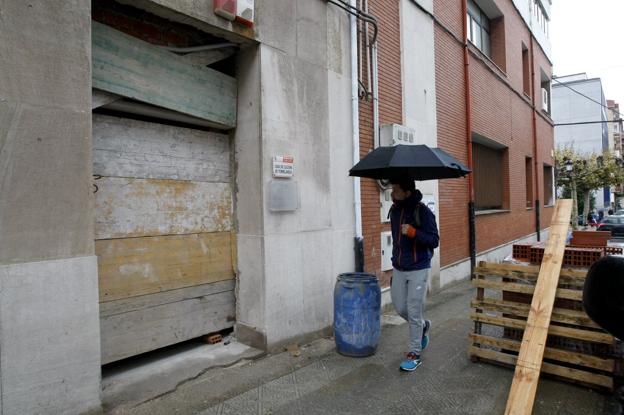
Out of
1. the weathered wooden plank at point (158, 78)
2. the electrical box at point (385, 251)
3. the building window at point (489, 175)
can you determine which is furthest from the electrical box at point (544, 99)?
the weathered wooden plank at point (158, 78)

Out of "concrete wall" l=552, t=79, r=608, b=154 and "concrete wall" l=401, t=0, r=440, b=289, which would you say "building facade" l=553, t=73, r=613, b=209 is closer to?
"concrete wall" l=552, t=79, r=608, b=154

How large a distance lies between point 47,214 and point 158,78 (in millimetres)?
1730

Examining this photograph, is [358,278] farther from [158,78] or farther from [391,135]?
[158,78]

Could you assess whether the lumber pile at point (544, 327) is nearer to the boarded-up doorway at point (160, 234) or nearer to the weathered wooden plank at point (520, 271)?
the weathered wooden plank at point (520, 271)

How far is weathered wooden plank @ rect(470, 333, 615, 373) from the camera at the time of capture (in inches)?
145

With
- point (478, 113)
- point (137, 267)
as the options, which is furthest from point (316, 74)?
point (478, 113)

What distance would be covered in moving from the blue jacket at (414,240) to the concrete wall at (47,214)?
284 centimetres

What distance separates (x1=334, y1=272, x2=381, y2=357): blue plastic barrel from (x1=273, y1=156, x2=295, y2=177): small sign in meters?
1.37

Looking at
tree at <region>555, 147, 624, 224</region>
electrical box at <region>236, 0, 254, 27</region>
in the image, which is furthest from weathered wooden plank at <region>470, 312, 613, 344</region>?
tree at <region>555, 147, 624, 224</region>

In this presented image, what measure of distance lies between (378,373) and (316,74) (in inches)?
141

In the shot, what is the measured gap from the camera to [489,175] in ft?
41.2

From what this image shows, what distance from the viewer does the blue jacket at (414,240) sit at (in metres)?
4.34

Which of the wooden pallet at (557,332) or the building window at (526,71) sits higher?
the building window at (526,71)

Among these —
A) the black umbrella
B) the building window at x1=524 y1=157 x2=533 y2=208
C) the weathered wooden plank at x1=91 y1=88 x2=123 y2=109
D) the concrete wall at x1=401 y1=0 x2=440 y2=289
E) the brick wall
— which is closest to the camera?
the weathered wooden plank at x1=91 y1=88 x2=123 y2=109
